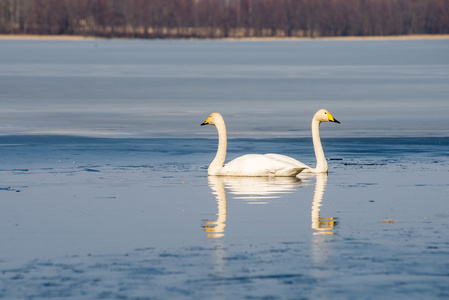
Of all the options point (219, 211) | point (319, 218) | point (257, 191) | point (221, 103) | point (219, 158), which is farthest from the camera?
point (221, 103)

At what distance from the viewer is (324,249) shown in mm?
10016

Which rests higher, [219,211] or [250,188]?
[219,211]

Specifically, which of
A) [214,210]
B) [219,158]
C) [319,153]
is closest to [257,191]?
[219,158]

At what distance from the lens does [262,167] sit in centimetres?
1504

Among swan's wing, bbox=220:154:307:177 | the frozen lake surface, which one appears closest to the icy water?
the frozen lake surface

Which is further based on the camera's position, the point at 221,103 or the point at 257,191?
the point at 221,103

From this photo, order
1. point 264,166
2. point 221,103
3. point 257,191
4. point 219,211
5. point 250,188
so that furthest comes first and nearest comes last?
point 221,103
point 264,166
point 250,188
point 257,191
point 219,211

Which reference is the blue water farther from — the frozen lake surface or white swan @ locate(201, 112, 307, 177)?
white swan @ locate(201, 112, 307, 177)

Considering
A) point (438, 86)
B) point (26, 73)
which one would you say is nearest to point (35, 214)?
point (438, 86)

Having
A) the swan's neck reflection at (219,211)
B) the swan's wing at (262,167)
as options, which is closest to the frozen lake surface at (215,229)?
the swan's neck reflection at (219,211)

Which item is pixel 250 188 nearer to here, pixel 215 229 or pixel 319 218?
pixel 319 218

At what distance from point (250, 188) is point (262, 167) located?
676 millimetres

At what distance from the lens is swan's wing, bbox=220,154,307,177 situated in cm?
1492

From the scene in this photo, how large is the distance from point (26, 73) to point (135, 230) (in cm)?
4473
